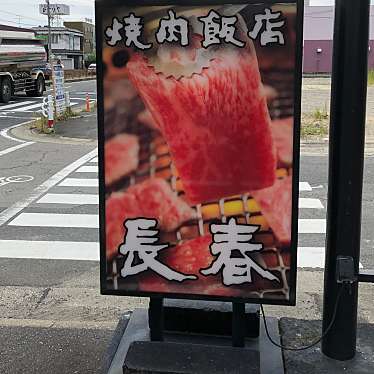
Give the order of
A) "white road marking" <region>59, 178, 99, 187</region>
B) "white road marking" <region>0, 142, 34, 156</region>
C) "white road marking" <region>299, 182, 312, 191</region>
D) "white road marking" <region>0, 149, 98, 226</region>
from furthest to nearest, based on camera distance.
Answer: "white road marking" <region>0, 142, 34, 156</region>, "white road marking" <region>59, 178, 99, 187</region>, "white road marking" <region>299, 182, 312, 191</region>, "white road marking" <region>0, 149, 98, 226</region>

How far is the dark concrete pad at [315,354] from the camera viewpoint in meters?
3.05

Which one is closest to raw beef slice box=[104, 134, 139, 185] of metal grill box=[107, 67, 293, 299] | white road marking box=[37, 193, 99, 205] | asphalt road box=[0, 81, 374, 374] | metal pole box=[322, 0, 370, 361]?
metal grill box=[107, 67, 293, 299]

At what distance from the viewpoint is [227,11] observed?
8.71 ft

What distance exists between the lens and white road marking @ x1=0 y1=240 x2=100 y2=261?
19.0 feet

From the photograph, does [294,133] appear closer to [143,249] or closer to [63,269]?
[143,249]

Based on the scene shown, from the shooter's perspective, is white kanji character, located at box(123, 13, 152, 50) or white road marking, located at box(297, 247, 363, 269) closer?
white kanji character, located at box(123, 13, 152, 50)

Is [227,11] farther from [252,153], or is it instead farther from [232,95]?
[252,153]

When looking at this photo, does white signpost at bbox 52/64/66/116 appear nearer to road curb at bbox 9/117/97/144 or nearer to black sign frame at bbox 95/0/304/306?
road curb at bbox 9/117/97/144

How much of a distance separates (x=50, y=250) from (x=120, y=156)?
3355 mm

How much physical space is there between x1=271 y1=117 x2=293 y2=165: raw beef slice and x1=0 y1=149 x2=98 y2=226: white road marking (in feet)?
16.4

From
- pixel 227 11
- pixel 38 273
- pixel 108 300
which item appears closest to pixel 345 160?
pixel 227 11

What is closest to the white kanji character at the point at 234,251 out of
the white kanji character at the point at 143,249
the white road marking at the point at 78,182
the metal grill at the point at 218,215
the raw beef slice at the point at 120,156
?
the metal grill at the point at 218,215

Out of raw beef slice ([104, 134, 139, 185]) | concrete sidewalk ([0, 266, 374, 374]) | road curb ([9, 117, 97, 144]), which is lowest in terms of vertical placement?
concrete sidewalk ([0, 266, 374, 374])

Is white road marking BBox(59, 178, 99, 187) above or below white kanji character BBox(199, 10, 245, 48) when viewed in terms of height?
below
